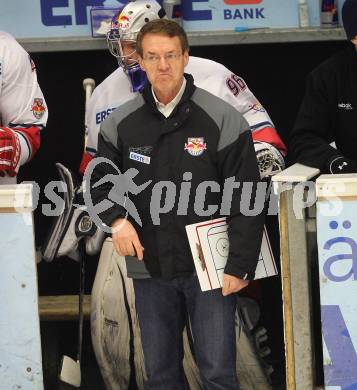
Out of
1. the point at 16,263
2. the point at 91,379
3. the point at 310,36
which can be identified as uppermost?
the point at 310,36

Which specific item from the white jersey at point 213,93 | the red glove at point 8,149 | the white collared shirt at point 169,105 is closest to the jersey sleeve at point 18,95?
the red glove at point 8,149

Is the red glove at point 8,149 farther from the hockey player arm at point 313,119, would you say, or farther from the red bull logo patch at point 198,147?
the hockey player arm at point 313,119

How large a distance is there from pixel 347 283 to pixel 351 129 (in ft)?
2.49

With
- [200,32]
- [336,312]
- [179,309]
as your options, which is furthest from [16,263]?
[200,32]

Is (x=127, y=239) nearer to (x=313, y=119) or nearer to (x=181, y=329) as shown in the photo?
(x=181, y=329)

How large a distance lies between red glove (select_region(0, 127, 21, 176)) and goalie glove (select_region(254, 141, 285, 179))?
3.33ft

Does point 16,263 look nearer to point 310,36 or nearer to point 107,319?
point 107,319

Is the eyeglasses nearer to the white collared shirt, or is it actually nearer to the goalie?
the white collared shirt

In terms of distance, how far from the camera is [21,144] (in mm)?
5055

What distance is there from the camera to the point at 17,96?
520 cm

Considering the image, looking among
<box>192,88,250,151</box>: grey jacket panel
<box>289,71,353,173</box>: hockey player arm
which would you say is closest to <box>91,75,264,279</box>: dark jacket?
<box>192,88,250,151</box>: grey jacket panel

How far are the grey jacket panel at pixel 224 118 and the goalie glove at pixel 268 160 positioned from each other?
763mm

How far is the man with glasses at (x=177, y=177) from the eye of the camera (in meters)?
4.34

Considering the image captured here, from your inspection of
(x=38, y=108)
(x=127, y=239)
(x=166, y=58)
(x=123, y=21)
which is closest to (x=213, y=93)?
(x=123, y=21)
